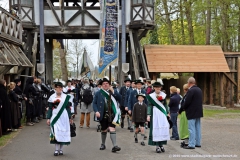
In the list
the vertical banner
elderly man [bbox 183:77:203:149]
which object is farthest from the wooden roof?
elderly man [bbox 183:77:203:149]

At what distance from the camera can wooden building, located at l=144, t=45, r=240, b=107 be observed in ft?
84.7

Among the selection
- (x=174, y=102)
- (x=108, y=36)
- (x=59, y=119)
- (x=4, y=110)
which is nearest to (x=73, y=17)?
(x=108, y=36)

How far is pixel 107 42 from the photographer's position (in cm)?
1499

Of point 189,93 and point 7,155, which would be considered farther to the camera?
point 189,93

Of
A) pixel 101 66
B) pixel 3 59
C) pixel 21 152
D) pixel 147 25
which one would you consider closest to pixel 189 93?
pixel 101 66

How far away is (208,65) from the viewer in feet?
86.4

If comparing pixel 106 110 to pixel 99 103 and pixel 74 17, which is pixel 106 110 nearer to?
pixel 99 103

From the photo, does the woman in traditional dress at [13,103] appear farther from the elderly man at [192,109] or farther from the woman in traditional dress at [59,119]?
the elderly man at [192,109]

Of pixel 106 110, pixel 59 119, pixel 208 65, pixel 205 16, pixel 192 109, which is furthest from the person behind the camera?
pixel 205 16

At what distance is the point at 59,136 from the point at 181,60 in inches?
711

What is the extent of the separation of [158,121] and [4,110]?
5279 millimetres

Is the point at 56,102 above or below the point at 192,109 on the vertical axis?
above

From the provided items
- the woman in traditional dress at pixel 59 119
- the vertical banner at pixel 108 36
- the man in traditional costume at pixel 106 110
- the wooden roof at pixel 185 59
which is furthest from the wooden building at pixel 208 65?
the woman in traditional dress at pixel 59 119

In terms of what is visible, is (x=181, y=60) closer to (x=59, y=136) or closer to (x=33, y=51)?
(x=33, y=51)
